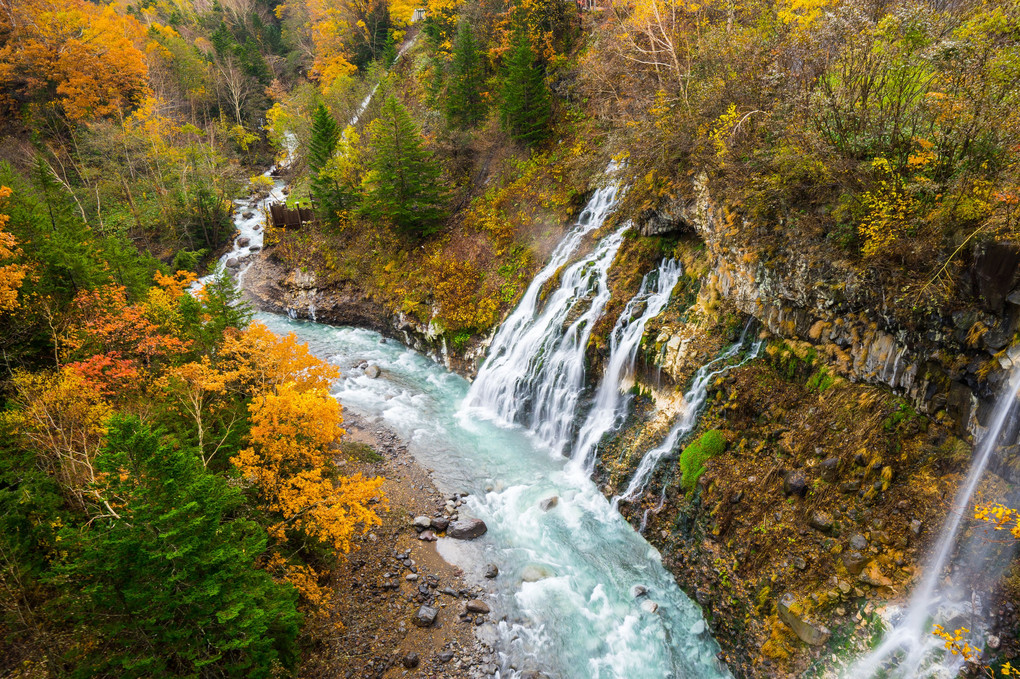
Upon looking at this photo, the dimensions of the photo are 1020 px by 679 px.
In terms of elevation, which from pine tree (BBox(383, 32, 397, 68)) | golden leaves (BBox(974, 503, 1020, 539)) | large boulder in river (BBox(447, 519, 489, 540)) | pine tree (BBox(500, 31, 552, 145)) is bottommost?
large boulder in river (BBox(447, 519, 489, 540))

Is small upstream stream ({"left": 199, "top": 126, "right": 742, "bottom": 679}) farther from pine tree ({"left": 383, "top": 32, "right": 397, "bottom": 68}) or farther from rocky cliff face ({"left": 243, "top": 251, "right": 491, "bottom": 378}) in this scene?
pine tree ({"left": 383, "top": 32, "right": 397, "bottom": 68})

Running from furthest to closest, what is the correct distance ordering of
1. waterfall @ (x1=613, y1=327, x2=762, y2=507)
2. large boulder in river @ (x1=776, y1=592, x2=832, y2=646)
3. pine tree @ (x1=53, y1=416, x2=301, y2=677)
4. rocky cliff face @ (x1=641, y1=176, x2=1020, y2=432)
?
waterfall @ (x1=613, y1=327, x2=762, y2=507)
large boulder in river @ (x1=776, y1=592, x2=832, y2=646)
rocky cliff face @ (x1=641, y1=176, x2=1020, y2=432)
pine tree @ (x1=53, y1=416, x2=301, y2=677)

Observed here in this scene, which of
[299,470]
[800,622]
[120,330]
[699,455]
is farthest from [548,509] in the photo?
[120,330]

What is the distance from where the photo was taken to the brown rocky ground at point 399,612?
10031 millimetres

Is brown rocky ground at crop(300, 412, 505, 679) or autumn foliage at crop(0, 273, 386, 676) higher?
autumn foliage at crop(0, 273, 386, 676)

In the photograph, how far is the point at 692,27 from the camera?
59.3ft

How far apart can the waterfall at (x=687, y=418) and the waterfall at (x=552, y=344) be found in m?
3.30

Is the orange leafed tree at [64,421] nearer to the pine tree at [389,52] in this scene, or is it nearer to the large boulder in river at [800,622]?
the large boulder in river at [800,622]

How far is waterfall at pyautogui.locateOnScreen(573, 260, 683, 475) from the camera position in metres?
15.5

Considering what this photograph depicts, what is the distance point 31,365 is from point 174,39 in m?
43.8

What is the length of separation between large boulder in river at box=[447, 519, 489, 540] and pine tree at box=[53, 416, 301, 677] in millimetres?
6128

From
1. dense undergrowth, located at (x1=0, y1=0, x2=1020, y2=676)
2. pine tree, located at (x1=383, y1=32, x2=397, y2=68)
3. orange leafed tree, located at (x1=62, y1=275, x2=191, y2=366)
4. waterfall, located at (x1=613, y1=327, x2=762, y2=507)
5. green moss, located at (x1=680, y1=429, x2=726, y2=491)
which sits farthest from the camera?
pine tree, located at (x1=383, y1=32, x2=397, y2=68)

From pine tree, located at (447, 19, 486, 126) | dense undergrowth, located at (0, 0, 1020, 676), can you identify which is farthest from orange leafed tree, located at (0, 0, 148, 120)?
pine tree, located at (447, 19, 486, 126)

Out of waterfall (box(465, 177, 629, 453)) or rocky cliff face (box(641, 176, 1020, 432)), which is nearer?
rocky cliff face (box(641, 176, 1020, 432))
